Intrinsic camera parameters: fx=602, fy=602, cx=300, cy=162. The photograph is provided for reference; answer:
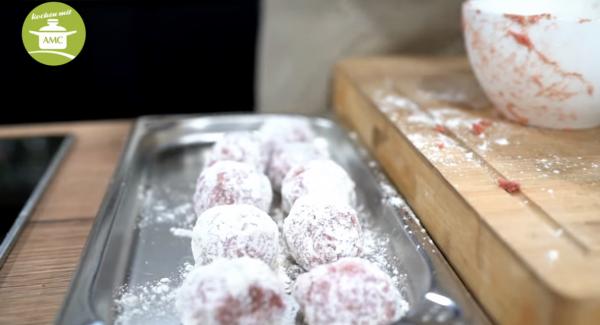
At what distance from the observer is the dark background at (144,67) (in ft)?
5.83

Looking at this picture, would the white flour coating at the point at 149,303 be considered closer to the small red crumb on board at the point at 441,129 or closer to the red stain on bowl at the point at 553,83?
the small red crumb on board at the point at 441,129

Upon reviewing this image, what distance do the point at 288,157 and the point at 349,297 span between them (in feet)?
1.52

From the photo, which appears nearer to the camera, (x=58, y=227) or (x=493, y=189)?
(x=493, y=189)

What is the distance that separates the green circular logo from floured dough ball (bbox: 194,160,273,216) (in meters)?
Answer: 0.28

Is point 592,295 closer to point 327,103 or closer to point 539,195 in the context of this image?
point 539,195

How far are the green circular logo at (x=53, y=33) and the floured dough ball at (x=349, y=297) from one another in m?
0.47

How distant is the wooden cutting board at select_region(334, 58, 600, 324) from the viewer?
0.63 m

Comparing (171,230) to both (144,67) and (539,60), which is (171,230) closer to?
(539,60)

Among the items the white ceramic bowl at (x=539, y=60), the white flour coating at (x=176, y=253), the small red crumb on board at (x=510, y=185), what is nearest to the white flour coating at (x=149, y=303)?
the white flour coating at (x=176, y=253)

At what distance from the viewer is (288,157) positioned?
112cm

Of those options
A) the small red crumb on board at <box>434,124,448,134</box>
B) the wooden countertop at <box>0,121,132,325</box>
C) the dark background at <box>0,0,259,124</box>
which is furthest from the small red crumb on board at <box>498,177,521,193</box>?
the dark background at <box>0,0,259,124</box>

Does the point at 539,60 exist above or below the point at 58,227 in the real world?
above

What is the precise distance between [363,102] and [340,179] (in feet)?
1.12

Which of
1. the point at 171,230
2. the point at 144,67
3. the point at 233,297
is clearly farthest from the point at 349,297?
the point at 144,67
